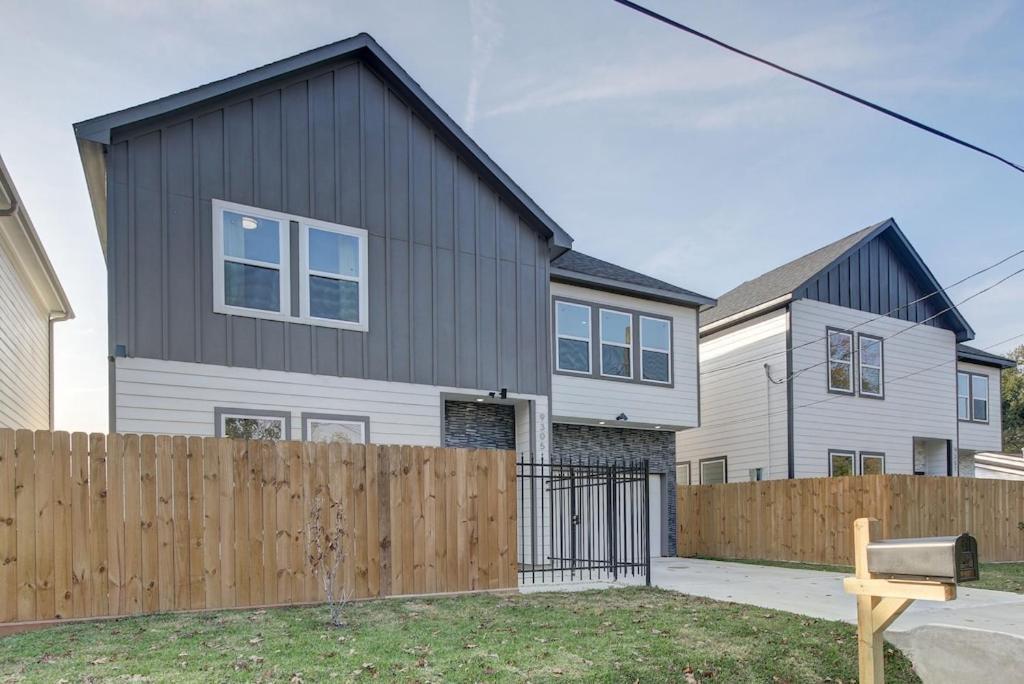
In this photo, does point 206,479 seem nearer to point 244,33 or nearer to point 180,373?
point 180,373

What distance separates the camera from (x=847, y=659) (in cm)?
659

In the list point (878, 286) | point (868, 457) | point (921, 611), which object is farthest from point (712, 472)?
point (921, 611)

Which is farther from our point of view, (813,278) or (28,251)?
(813,278)

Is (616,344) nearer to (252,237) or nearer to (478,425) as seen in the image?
(478,425)

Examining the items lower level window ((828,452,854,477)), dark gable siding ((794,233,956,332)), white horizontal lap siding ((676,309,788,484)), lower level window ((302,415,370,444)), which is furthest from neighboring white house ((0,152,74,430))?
lower level window ((828,452,854,477))

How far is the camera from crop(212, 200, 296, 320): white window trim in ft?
33.6

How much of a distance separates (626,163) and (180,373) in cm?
1194

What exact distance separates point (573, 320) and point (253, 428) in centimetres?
677

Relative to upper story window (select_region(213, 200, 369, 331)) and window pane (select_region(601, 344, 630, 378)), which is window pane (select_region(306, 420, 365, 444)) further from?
window pane (select_region(601, 344, 630, 378))

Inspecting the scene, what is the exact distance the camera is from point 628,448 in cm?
1630

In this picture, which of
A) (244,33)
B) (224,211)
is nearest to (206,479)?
(224,211)

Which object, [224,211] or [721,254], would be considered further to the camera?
[721,254]

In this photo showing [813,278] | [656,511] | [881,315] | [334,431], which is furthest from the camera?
[881,315]

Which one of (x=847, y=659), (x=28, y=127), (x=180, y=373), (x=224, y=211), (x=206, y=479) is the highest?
(x=28, y=127)
